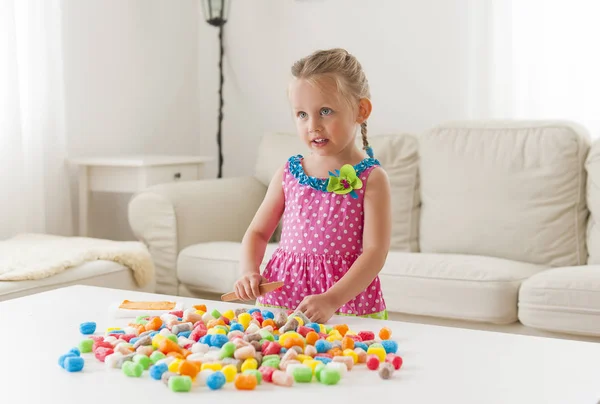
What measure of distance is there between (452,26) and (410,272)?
1501 millimetres

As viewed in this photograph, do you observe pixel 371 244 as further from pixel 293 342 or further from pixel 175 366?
pixel 175 366

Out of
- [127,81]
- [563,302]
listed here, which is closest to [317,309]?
[563,302]

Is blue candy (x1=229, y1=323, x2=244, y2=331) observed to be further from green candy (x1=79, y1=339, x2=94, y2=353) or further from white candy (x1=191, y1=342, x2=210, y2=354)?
green candy (x1=79, y1=339, x2=94, y2=353)

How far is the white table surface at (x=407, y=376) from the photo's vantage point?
920 mm

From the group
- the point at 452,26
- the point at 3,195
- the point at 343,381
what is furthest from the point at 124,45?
the point at 343,381

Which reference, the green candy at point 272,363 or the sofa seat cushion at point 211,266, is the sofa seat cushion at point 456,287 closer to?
the sofa seat cushion at point 211,266

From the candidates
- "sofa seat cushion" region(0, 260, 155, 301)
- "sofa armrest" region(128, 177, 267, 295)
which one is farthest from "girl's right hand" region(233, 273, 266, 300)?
"sofa armrest" region(128, 177, 267, 295)

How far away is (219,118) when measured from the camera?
167 inches

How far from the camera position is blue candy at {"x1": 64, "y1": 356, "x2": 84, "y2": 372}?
1012mm

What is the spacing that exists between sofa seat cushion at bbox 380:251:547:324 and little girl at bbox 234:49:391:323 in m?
0.94

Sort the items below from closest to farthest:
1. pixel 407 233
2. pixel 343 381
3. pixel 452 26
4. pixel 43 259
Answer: pixel 343 381 → pixel 43 259 → pixel 407 233 → pixel 452 26

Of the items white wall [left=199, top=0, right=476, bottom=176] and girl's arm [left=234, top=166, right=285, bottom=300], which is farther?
white wall [left=199, top=0, right=476, bottom=176]

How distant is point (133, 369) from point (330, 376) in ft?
0.81

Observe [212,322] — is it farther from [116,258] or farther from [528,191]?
[528,191]
